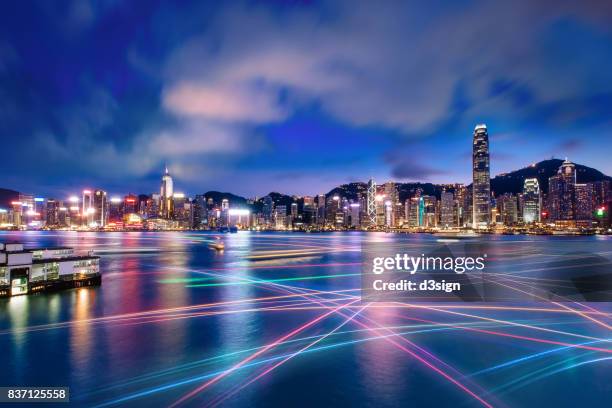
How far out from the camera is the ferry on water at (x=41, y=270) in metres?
31.8

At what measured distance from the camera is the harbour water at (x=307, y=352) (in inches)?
537

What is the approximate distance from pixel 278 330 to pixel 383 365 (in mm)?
7043

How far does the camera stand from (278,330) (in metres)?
21.2

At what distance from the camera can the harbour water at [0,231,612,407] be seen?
44.7 feet

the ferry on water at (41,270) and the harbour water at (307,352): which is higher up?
the ferry on water at (41,270)

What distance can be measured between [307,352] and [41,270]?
30.0 meters

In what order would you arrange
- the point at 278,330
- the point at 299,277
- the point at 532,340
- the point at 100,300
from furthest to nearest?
the point at 299,277, the point at 100,300, the point at 278,330, the point at 532,340

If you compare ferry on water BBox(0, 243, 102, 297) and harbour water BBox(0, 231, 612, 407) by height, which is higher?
ferry on water BBox(0, 243, 102, 297)

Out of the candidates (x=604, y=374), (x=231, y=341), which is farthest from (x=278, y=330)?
(x=604, y=374)

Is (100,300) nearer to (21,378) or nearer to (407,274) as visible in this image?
(21,378)

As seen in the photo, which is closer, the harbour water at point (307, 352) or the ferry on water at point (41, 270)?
the harbour water at point (307, 352)

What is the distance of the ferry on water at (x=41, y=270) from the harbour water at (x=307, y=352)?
8.63ft

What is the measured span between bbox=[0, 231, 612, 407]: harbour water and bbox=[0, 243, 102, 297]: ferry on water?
2.63 metres

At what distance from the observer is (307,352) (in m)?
17.6
